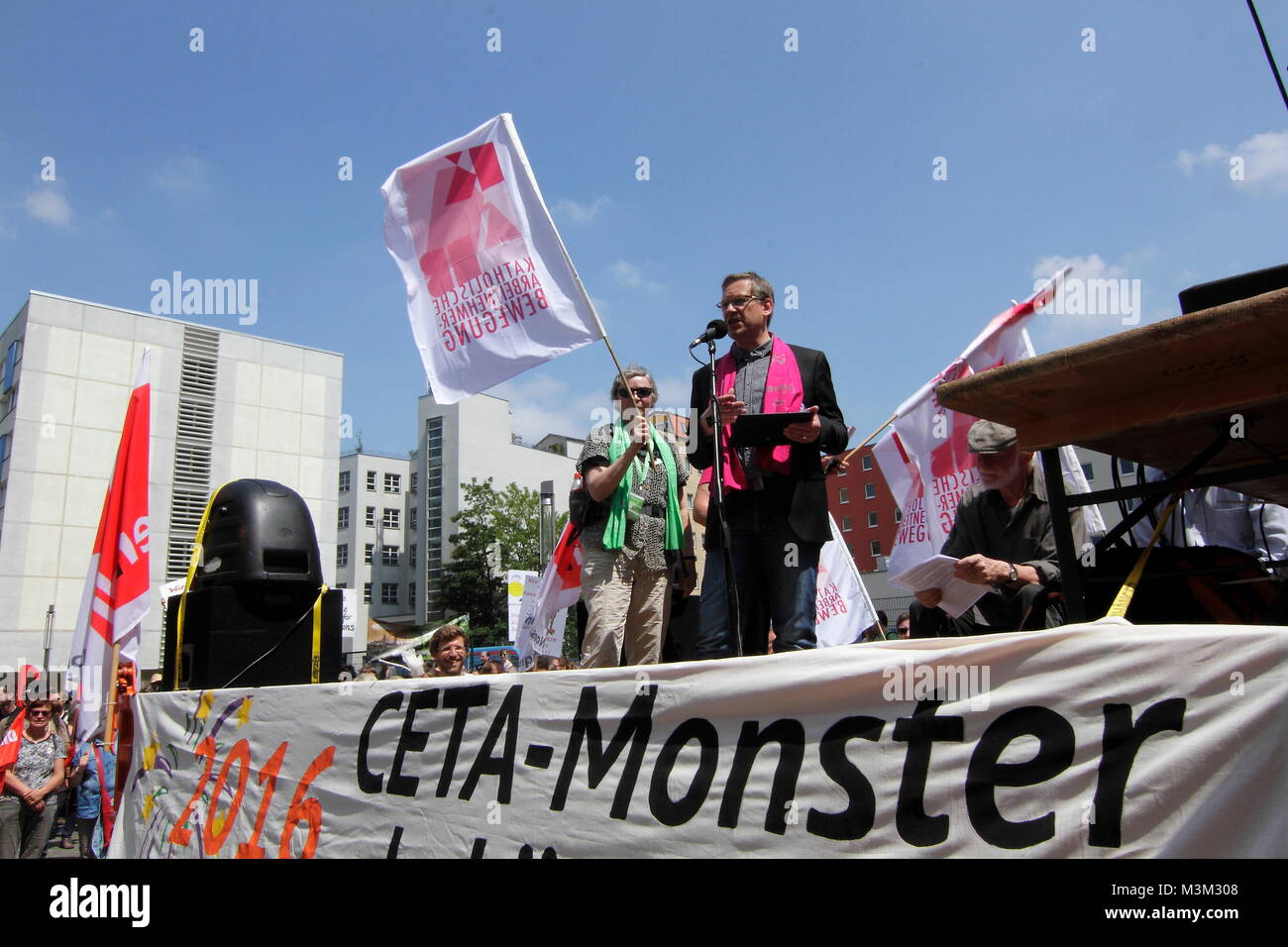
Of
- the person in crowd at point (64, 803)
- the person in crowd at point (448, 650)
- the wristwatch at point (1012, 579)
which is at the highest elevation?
the wristwatch at point (1012, 579)

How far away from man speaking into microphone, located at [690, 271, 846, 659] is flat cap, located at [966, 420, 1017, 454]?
1.72 feet

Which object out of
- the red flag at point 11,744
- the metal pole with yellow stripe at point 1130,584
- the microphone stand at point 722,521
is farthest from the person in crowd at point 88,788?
the metal pole with yellow stripe at point 1130,584

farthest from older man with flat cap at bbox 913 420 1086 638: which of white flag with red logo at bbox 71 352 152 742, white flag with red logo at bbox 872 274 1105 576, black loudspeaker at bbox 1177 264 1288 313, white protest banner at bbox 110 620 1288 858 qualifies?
white flag with red logo at bbox 71 352 152 742

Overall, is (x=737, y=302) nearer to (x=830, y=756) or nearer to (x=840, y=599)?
(x=830, y=756)

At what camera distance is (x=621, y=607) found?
4172 millimetres

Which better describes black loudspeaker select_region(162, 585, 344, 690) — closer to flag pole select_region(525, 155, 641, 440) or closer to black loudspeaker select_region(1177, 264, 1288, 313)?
flag pole select_region(525, 155, 641, 440)

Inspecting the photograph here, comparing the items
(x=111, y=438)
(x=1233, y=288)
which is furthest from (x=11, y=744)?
(x=111, y=438)

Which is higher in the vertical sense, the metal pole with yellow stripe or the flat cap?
the flat cap

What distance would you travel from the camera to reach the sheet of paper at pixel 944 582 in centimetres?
272

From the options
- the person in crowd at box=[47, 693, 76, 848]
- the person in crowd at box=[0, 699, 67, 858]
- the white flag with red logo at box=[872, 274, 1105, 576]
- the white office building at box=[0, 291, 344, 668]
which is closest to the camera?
the white flag with red logo at box=[872, 274, 1105, 576]

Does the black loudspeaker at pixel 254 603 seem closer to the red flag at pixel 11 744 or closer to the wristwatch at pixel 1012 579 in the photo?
the wristwatch at pixel 1012 579

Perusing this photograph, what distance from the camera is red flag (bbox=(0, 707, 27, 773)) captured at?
8453mm

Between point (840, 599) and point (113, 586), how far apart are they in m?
5.81

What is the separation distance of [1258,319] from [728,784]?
57.8 inches
